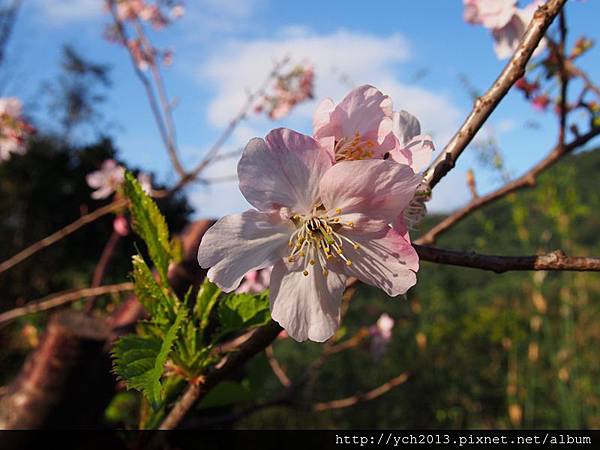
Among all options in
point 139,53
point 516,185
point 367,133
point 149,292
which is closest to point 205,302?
point 149,292

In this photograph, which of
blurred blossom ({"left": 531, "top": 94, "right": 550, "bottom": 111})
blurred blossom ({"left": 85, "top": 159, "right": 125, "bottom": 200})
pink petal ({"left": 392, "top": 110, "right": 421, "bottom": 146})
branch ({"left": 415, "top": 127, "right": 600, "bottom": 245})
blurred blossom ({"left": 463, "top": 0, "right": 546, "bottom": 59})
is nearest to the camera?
pink petal ({"left": 392, "top": 110, "right": 421, "bottom": 146})

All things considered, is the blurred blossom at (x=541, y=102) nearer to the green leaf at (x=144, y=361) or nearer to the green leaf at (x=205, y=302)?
the green leaf at (x=205, y=302)

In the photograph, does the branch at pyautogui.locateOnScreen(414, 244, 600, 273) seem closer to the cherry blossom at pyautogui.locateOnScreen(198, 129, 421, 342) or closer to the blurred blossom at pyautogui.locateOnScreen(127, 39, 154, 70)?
the cherry blossom at pyautogui.locateOnScreen(198, 129, 421, 342)

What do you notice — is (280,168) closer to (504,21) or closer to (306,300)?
(306,300)

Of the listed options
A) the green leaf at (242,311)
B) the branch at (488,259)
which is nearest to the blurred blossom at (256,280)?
the green leaf at (242,311)

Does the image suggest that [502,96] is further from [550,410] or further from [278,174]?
[550,410]

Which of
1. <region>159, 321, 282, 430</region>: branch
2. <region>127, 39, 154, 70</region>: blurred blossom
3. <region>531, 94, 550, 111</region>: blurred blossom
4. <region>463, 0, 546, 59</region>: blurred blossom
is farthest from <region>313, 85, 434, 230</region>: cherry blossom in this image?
<region>127, 39, 154, 70</region>: blurred blossom
